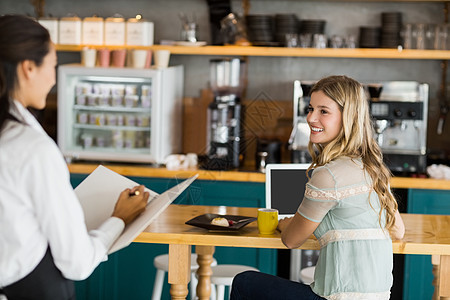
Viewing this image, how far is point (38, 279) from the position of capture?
5.22 feet

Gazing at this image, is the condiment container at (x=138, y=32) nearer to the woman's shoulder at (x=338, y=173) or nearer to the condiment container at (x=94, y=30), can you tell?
the condiment container at (x=94, y=30)

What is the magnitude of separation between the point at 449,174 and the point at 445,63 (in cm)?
99

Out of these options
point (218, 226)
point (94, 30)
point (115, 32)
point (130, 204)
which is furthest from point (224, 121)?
point (130, 204)

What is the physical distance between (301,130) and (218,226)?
1953 millimetres

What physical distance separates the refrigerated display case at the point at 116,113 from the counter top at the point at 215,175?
0.41ft

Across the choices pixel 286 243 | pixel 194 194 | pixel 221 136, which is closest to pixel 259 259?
pixel 194 194

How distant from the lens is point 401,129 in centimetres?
421

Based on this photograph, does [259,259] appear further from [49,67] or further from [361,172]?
[49,67]

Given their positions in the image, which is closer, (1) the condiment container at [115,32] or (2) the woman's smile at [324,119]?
(2) the woman's smile at [324,119]

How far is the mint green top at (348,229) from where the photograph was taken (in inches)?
86.2

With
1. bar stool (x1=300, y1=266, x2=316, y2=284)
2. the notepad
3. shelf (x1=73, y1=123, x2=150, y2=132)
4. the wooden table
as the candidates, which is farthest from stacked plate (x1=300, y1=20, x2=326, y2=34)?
the notepad

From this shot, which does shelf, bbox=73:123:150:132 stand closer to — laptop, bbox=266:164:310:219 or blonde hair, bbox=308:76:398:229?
laptop, bbox=266:164:310:219

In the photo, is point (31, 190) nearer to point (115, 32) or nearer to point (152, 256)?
point (152, 256)

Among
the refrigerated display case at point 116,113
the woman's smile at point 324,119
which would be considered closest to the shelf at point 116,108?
the refrigerated display case at point 116,113
